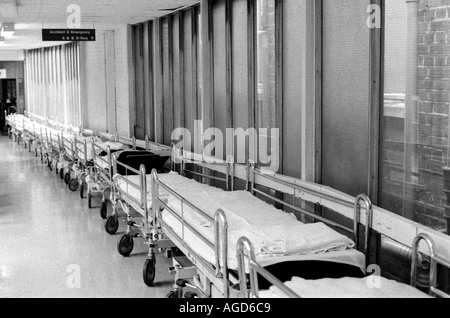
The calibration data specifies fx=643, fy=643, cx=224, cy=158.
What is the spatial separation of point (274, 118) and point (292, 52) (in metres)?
0.82

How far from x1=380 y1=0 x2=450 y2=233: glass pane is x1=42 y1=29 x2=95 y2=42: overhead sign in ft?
23.1

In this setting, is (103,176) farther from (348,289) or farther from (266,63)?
(348,289)

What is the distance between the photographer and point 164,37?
1069 centimetres

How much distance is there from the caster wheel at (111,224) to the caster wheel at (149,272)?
2.28 meters

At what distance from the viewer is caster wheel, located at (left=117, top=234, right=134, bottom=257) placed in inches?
291

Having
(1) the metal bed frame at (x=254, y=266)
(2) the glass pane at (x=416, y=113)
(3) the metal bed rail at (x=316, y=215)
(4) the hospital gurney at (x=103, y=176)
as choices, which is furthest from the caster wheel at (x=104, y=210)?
(1) the metal bed frame at (x=254, y=266)

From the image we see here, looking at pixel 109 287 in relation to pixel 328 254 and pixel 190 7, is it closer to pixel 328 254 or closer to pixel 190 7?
pixel 328 254

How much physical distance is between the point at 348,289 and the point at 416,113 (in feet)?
6.03

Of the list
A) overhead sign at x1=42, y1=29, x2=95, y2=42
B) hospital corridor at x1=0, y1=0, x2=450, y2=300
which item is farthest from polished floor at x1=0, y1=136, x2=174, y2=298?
overhead sign at x1=42, y1=29, x2=95, y2=42

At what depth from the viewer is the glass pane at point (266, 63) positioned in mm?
6863

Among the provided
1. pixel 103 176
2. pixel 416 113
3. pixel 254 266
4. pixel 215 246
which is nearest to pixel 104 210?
pixel 103 176

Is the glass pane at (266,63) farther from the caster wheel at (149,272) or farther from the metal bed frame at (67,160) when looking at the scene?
the metal bed frame at (67,160)

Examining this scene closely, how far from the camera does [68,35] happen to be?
35.4 feet

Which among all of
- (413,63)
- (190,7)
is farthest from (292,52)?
(190,7)
